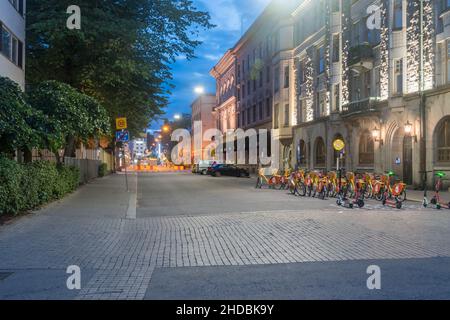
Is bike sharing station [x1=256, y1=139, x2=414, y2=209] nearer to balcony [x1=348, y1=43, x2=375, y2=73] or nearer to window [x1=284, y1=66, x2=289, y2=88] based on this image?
balcony [x1=348, y1=43, x2=375, y2=73]

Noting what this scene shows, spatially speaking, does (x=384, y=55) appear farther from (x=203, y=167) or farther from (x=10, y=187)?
(x=203, y=167)

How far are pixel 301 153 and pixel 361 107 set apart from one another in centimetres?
1350

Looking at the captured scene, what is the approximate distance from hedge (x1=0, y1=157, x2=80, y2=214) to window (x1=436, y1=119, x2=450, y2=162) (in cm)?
1744

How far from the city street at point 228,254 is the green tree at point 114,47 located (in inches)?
337

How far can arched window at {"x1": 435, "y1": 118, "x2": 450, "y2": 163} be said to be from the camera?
23422 millimetres

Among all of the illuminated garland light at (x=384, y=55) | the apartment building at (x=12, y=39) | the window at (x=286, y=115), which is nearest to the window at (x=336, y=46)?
the illuminated garland light at (x=384, y=55)

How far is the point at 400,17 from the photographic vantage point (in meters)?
26.9

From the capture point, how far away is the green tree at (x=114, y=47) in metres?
20.1

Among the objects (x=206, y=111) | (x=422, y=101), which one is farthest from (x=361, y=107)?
(x=206, y=111)

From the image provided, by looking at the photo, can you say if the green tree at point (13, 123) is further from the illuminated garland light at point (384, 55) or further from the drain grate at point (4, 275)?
the illuminated garland light at point (384, 55)

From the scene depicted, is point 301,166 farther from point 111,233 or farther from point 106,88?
point 111,233

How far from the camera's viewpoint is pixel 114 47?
67.7ft
